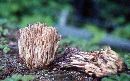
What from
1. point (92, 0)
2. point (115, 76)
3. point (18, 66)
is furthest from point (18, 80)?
point (92, 0)

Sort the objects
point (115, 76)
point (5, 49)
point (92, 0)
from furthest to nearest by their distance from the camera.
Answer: point (92, 0) < point (5, 49) < point (115, 76)

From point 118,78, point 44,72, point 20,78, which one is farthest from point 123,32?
point 20,78

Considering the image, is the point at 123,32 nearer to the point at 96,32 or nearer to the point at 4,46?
the point at 96,32

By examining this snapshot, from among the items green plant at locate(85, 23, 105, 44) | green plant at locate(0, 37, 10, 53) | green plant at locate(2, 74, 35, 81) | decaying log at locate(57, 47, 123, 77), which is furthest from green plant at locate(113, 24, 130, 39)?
green plant at locate(2, 74, 35, 81)

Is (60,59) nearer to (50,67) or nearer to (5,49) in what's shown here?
(50,67)

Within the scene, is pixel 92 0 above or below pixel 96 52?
above

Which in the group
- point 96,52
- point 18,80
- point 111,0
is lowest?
point 18,80

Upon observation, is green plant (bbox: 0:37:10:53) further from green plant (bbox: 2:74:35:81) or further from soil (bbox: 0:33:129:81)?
green plant (bbox: 2:74:35:81)
